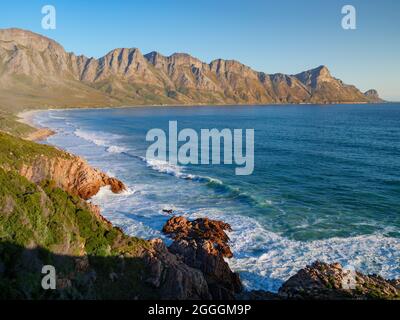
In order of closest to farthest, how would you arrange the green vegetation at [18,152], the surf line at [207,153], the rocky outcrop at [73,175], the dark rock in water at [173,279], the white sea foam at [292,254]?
the dark rock in water at [173,279] → the white sea foam at [292,254] → the green vegetation at [18,152] → the rocky outcrop at [73,175] → the surf line at [207,153]

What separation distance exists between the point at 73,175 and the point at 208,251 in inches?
816

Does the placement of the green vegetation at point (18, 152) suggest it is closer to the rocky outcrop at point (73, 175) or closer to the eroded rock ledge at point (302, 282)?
the rocky outcrop at point (73, 175)

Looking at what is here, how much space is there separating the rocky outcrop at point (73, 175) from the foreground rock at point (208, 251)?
10591mm

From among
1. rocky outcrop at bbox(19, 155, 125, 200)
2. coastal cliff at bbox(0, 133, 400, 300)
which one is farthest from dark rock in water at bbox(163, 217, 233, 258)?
rocky outcrop at bbox(19, 155, 125, 200)

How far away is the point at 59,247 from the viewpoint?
16406 millimetres

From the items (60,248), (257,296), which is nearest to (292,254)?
(257,296)

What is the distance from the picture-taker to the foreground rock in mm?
20705

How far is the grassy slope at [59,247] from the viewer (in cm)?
1441

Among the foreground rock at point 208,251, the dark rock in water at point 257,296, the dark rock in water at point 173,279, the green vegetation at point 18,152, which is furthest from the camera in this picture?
the green vegetation at point 18,152

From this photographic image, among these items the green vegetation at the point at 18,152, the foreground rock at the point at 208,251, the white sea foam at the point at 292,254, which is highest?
the green vegetation at the point at 18,152

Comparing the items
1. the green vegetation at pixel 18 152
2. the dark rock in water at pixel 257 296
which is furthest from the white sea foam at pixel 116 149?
the dark rock in water at pixel 257 296

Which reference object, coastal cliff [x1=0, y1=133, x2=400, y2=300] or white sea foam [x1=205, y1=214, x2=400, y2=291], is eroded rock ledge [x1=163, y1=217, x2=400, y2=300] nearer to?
coastal cliff [x1=0, y1=133, x2=400, y2=300]

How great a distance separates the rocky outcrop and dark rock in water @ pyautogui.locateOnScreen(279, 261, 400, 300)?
66.3 ft
